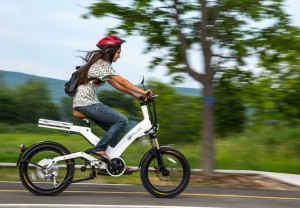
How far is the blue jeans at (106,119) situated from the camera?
7.81m

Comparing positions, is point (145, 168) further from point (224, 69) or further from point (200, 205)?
point (224, 69)

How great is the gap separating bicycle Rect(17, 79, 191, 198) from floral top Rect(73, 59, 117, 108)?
0.24 m

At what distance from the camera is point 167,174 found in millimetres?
8031

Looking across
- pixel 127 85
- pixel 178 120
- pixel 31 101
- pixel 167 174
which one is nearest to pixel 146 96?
pixel 127 85

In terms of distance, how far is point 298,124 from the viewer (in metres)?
16.3

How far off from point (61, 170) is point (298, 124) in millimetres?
9851

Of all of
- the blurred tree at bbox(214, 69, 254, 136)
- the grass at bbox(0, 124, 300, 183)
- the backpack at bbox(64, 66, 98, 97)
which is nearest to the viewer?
the backpack at bbox(64, 66, 98, 97)

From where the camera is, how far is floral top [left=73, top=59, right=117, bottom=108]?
771 cm

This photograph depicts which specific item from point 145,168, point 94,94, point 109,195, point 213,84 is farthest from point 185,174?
point 213,84

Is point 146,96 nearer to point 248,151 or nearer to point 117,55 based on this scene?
point 117,55

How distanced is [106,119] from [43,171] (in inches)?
41.7

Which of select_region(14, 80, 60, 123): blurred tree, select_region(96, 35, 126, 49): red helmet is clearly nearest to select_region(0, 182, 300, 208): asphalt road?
select_region(96, 35, 126, 49): red helmet

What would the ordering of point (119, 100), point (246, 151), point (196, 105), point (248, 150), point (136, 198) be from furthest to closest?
point (119, 100), point (248, 150), point (246, 151), point (196, 105), point (136, 198)

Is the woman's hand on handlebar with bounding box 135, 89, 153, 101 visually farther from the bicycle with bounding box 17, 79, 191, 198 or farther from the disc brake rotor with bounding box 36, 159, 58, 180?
the disc brake rotor with bounding box 36, 159, 58, 180
